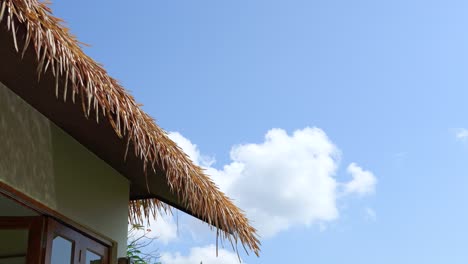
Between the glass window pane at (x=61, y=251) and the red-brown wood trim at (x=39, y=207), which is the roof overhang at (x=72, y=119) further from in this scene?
the glass window pane at (x=61, y=251)

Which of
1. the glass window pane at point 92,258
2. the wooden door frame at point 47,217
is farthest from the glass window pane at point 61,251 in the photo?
the glass window pane at point 92,258

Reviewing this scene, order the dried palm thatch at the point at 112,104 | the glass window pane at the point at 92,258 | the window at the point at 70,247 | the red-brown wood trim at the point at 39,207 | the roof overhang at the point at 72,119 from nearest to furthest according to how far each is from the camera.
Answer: the dried palm thatch at the point at 112,104, the roof overhang at the point at 72,119, the red-brown wood trim at the point at 39,207, the window at the point at 70,247, the glass window pane at the point at 92,258

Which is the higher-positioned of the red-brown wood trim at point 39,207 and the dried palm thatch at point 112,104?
the dried palm thatch at point 112,104

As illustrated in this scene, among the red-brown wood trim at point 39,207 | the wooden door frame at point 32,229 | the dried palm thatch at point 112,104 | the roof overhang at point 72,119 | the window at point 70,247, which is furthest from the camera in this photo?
the window at point 70,247

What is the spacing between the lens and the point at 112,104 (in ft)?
12.4

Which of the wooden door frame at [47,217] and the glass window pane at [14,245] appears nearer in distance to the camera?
the wooden door frame at [47,217]

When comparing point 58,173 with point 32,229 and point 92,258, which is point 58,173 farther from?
point 92,258

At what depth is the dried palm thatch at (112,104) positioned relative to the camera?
3.09m

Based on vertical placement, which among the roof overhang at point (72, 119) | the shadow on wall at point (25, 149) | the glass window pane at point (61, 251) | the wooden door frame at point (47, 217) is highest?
the roof overhang at point (72, 119)

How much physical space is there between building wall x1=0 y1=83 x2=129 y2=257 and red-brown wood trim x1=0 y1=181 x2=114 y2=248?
3 centimetres

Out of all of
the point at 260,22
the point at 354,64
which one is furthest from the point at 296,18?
the point at 354,64

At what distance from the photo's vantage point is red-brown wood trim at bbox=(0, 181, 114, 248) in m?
3.96

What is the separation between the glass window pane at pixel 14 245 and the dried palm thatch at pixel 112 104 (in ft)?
2.84

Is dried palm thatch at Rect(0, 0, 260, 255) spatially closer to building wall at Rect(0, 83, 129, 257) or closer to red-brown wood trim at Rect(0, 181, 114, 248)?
building wall at Rect(0, 83, 129, 257)
